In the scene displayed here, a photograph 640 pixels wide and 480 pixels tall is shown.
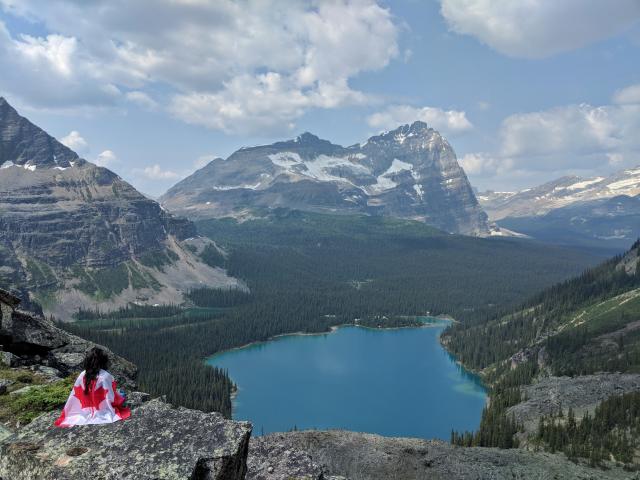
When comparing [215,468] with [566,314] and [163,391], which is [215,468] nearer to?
[163,391]

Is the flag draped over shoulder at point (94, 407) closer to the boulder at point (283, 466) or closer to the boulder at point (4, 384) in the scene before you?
the boulder at point (283, 466)

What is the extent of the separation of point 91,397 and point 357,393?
147 m

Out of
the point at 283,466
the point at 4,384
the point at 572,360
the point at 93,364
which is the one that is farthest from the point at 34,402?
the point at 572,360

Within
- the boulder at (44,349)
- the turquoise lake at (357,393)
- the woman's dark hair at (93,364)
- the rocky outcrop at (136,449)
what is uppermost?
the woman's dark hair at (93,364)

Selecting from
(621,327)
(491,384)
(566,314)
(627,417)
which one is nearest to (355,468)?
(627,417)

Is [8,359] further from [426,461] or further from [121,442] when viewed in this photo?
[426,461]

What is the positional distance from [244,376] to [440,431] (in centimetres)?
7171

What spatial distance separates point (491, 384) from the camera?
157000 mm

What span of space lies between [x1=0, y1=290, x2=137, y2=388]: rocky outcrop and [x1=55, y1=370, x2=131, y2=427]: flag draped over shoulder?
14.8 meters

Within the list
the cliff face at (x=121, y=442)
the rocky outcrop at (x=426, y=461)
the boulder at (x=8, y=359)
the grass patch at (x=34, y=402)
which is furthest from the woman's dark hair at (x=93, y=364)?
the rocky outcrop at (x=426, y=461)

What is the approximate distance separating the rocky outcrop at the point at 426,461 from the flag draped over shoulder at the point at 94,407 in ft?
177

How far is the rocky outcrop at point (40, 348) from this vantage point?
96.1ft

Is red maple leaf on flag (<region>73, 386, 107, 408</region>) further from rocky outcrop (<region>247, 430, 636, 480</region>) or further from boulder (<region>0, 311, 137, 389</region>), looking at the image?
rocky outcrop (<region>247, 430, 636, 480</region>)

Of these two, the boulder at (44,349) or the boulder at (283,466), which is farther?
the boulder at (44,349)
